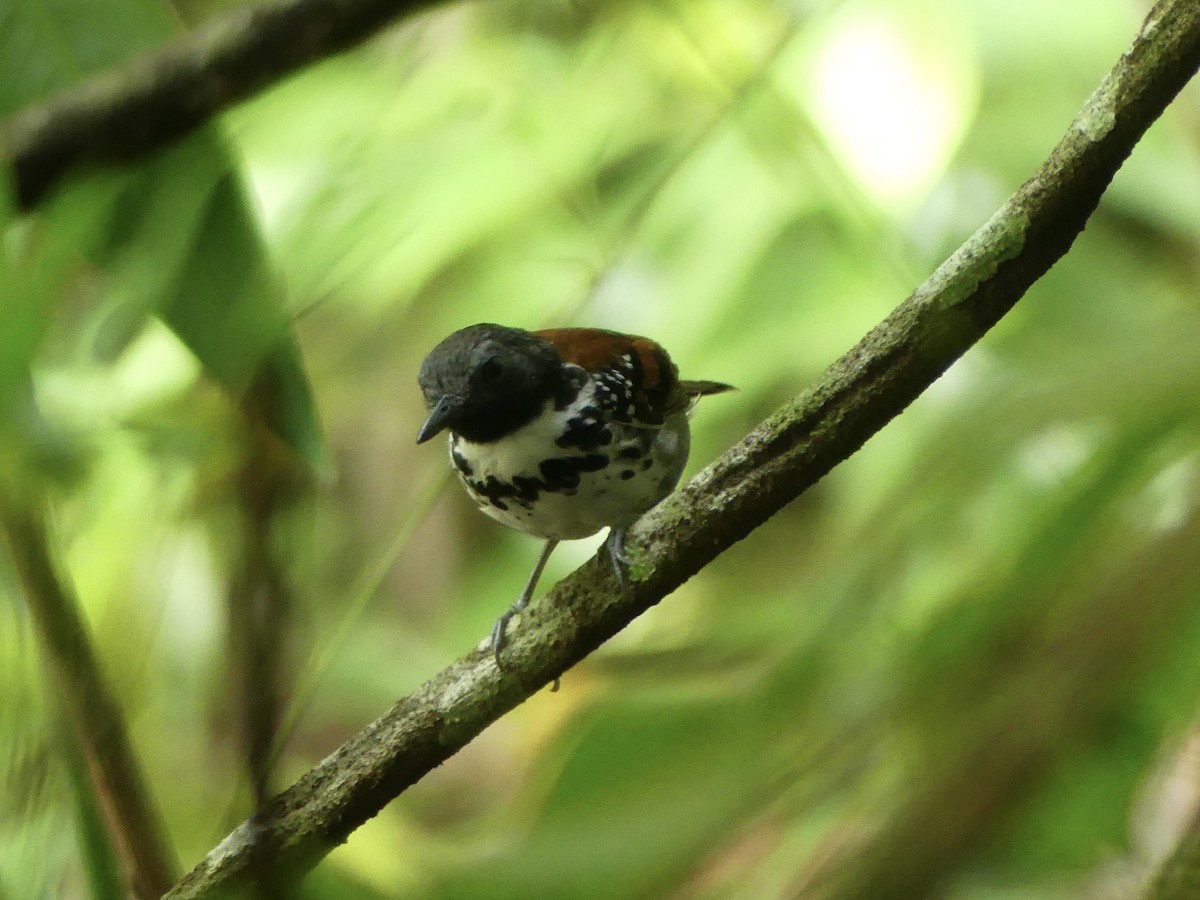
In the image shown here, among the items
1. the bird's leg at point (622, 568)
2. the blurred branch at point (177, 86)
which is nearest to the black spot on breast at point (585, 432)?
the blurred branch at point (177, 86)

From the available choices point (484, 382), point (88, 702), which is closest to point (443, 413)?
point (484, 382)

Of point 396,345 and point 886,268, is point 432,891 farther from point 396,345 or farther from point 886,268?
point 886,268

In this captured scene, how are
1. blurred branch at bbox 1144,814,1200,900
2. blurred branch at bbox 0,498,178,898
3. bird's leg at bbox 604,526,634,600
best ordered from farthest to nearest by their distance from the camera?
bird's leg at bbox 604,526,634,600
blurred branch at bbox 0,498,178,898
blurred branch at bbox 1144,814,1200,900

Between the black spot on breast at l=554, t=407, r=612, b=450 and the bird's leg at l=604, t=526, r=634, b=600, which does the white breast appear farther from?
the bird's leg at l=604, t=526, r=634, b=600

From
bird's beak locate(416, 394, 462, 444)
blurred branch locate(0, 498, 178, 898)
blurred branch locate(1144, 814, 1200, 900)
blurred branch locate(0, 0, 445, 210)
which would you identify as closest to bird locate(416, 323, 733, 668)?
bird's beak locate(416, 394, 462, 444)

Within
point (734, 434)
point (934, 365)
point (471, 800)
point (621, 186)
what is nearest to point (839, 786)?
point (934, 365)

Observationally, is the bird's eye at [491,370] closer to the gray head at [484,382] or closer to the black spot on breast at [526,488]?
the gray head at [484,382]
